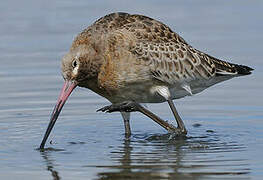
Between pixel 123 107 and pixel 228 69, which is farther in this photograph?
pixel 228 69

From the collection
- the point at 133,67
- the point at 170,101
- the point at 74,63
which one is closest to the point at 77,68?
the point at 74,63

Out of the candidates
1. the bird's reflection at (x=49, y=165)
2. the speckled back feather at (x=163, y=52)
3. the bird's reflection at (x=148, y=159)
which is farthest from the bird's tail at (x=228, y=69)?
the bird's reflection at (x=49, y=165)

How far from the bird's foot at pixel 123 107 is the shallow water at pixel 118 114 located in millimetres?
486

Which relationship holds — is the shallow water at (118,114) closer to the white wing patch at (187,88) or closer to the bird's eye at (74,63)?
the white wing patch at (187,88)

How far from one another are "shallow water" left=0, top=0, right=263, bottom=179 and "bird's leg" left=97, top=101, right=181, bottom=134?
24cm

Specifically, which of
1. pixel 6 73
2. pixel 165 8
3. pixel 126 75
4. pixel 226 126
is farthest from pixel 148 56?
pixel 165 8

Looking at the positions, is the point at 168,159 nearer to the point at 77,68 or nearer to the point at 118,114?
the point at 77,68

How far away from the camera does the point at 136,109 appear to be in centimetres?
1652

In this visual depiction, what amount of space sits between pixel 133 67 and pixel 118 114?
2.52 metres

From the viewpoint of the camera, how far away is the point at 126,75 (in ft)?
52.5

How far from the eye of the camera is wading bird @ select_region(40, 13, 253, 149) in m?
15.9

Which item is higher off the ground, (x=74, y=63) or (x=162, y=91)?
(x=74, y=63)

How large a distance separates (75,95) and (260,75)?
3.38 metres

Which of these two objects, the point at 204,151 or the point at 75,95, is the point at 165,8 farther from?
the point at 204,151
